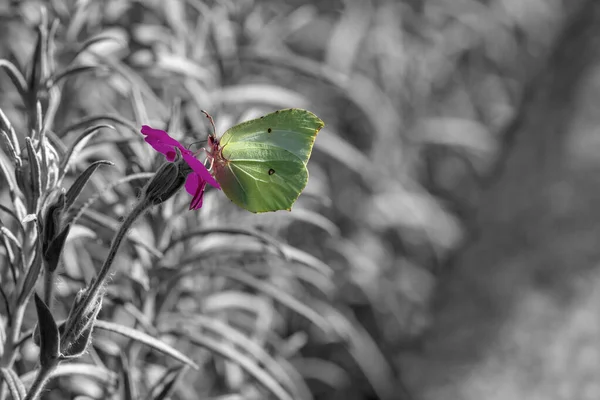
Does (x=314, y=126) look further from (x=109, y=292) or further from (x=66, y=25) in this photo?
(x=66, y=25)

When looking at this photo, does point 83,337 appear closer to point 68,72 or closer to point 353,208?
point 68,72

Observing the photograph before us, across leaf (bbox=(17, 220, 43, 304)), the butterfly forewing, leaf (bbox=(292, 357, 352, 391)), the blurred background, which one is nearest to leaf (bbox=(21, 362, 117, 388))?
the blurred background

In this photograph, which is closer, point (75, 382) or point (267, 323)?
point (75, 382)

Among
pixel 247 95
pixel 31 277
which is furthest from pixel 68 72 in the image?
pixel 247 95

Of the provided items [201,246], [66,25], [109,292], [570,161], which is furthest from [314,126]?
[570,161]

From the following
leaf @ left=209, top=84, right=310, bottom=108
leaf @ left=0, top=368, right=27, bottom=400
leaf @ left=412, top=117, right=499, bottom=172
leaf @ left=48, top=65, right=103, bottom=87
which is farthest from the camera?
leaf @ left=412, top=117, right=499, bottom=172

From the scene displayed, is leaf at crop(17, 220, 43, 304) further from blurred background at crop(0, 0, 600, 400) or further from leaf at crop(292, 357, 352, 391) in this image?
leaf at crop(292, 357, 352, 391)

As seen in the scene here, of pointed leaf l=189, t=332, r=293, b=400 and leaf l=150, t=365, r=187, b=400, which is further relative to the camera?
pointed leaf l=189, t=332, r=293, b=400
